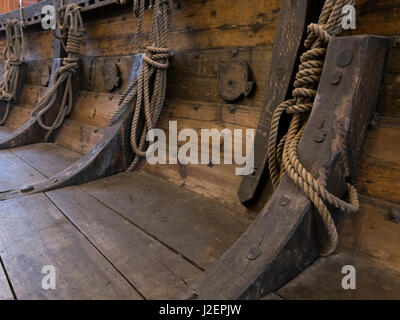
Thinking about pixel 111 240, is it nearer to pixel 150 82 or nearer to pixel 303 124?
pixel 303 124

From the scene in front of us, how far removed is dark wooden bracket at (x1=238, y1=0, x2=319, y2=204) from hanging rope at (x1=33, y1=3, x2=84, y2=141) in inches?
63.9

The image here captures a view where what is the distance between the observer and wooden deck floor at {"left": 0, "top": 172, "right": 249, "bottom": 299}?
797 mm

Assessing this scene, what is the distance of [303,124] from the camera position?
968mm

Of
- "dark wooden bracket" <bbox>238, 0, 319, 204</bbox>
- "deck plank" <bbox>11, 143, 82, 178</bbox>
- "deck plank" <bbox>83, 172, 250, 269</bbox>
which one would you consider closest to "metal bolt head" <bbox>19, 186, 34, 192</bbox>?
"deck plank" <bbox>83, 172, 250, 269</bbox>

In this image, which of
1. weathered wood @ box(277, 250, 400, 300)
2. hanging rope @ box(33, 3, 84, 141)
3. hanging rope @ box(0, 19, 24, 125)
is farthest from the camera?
hanging rope @ box(0, 19, 24, 125)

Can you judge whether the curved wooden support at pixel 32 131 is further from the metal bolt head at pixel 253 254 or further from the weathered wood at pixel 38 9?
the metal bolt head at pixel 253 254

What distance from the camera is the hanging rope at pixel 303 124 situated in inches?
30.1

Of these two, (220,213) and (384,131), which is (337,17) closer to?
(384,131)

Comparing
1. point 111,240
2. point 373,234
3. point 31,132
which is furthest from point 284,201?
point 31,132

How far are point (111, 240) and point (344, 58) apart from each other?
85 centimetres

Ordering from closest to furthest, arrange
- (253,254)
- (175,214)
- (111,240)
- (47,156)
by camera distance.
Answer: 1. (253,254)
2. (111,240)
3. (175,214)
4. (47,156)

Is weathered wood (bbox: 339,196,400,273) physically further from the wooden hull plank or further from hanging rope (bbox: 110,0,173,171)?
hanging rope (bbox: 110,0,173,171)

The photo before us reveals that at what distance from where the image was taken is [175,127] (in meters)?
1.55

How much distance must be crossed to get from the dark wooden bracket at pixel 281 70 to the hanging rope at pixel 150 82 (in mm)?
648
